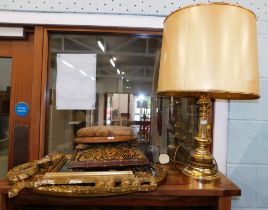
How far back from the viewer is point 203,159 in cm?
97

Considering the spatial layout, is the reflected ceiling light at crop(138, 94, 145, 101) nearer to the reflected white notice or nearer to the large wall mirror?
the large wall mirror

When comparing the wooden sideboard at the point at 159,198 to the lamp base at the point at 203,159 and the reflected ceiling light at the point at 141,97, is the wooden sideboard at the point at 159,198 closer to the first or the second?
the lamp base at the point at 203,159

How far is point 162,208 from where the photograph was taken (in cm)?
95

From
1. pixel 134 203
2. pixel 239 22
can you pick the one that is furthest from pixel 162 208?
pixel 239 22

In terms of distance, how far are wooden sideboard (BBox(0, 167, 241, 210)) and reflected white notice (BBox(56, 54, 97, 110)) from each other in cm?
62

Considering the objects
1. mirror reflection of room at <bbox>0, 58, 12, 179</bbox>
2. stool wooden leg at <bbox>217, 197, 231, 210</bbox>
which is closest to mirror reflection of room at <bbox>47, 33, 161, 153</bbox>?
mirror reflection of room at <bbox>0, 58, 12, 179</bbox>

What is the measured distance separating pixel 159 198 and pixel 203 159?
0.80ft

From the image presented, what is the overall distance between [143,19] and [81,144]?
74 centimetres

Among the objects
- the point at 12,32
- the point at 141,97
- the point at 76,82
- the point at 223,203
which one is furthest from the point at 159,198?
the point at 12,32

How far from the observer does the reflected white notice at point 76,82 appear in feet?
4.62

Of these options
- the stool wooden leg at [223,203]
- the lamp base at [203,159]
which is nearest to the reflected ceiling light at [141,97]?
the lamp base at [203,159]

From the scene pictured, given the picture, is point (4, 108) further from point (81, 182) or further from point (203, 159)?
point (203, 159)

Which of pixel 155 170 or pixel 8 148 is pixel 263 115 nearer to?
pixel 155 170

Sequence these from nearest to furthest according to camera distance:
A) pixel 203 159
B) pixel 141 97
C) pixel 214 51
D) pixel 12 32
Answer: pixel 214 51 → pixel 203 159 → pixel 12 32 → pixel 141 97
